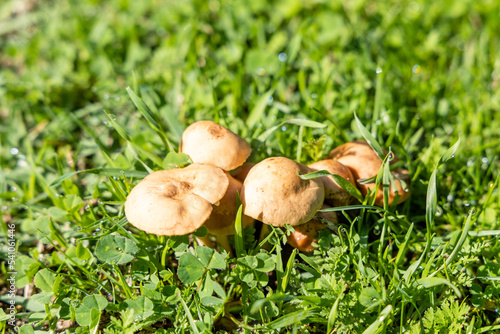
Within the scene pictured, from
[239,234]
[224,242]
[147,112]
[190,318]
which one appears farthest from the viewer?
[147,112]

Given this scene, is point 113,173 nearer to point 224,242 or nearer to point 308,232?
point 224,242

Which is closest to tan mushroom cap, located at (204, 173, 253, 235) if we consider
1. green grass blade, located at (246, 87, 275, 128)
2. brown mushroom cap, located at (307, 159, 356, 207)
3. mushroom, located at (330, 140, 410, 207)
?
brown mushroom cap, located at (307, 159, 356, 207)

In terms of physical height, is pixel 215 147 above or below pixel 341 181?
above

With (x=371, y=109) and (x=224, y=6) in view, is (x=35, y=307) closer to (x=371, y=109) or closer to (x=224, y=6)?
(x=371, y=109)

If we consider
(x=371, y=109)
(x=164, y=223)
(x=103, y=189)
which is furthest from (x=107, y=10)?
(x=164, y=223)

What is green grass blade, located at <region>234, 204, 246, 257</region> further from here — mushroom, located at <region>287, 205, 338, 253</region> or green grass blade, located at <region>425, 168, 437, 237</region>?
green grass blade, located at <region>425, 168, 437, 237</region>

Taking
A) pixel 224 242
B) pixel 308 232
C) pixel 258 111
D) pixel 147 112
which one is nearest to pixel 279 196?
pixel 308 232

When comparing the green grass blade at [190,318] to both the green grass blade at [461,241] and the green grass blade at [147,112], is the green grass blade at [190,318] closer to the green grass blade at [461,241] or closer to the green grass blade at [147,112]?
the green grass blade at [147,112]
